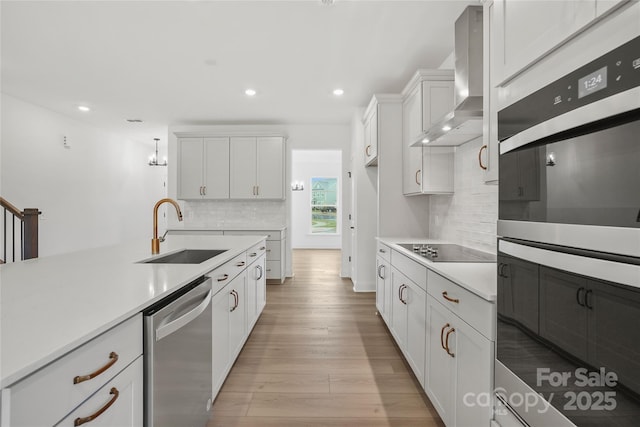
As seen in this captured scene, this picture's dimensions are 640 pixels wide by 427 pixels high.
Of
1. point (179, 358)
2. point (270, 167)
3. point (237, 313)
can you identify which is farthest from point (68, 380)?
point (270, 167)

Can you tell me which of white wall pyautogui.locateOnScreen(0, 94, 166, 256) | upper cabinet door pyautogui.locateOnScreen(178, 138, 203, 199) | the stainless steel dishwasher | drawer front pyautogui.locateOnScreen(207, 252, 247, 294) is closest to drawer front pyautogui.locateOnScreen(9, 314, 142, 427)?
the stainless steel dishwasher

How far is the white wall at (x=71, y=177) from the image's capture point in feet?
13.9

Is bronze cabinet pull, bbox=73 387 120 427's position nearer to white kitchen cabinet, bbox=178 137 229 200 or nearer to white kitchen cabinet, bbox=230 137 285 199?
white kitchen cabinet, bbox=230 137 285 199

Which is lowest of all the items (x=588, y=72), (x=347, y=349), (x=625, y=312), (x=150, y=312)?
(x=347, y=349)

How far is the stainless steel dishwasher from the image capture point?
100cm

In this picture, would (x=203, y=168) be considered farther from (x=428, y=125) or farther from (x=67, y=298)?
(x=67, y=298)

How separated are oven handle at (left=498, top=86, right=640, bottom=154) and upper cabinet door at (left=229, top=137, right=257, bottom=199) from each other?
4.51 meters

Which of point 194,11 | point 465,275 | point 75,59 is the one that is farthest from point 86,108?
point 465,275

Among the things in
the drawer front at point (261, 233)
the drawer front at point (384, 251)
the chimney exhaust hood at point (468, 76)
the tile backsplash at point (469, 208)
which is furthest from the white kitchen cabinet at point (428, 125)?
the drawer front at point (261, 233)

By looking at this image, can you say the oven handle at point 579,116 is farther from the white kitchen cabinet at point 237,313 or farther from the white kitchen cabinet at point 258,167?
the white kitchen cabinet at point 258,167

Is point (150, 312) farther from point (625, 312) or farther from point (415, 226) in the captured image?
point (415, 226)

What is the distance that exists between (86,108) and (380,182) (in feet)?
15.6

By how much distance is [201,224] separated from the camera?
5.49 metres

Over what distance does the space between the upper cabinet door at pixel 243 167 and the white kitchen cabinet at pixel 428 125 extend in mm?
2816
